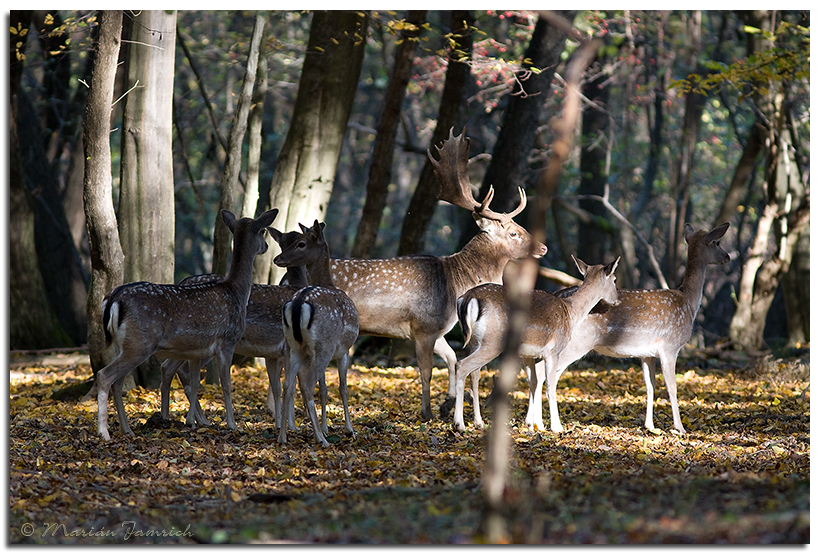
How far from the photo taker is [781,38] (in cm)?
1476

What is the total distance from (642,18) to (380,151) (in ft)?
25.8

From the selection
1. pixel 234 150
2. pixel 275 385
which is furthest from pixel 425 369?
pixel 234 150

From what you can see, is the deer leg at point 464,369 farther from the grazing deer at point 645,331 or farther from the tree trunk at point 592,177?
the tree trunk at point 592,177

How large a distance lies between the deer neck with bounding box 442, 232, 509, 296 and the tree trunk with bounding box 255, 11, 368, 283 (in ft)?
7.82

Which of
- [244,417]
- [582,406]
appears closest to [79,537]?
[244,417]

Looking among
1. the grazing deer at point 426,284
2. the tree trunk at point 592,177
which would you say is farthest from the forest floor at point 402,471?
the tree trunk at point 592,177

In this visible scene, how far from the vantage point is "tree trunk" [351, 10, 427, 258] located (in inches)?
466

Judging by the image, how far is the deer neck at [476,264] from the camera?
28.8 ft

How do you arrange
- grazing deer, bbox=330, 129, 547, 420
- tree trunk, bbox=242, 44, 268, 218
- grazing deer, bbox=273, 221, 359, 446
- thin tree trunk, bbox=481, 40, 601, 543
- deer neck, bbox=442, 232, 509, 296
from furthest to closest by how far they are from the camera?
tree trunk, bbox=242, 44, 268, 218 → deer neck, bbox=442, 232, 509, 296 → grazing deer, bbox=330, 129, 547, 420 → grazing deer, bbox=273, 221, 359, 446 → thin tree trunk, bbox=481, 40, 601, 543

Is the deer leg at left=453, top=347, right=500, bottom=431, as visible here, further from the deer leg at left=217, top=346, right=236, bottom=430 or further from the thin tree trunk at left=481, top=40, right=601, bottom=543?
the thin tree trunk at left=481, top=40, right=601, bottom=543

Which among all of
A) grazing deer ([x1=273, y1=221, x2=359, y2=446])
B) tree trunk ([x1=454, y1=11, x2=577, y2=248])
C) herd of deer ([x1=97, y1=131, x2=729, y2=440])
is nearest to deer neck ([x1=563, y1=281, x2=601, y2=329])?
herd of deer ([x1=97, y1=131, x2=729, y2=440])

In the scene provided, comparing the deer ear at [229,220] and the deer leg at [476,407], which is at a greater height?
the deer ear at [229,220]

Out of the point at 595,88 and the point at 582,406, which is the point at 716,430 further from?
the point at 595,88

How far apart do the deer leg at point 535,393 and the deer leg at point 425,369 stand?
909 millimetres
